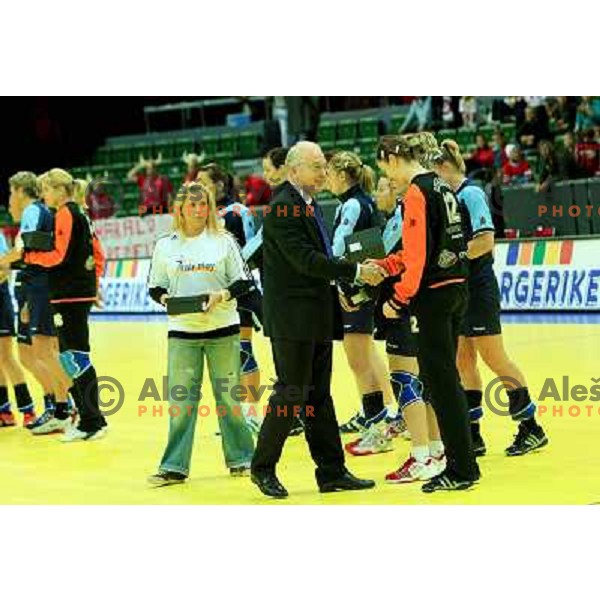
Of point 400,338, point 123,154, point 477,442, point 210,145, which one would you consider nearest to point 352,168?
point 400,338

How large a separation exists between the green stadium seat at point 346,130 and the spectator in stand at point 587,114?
276 inches

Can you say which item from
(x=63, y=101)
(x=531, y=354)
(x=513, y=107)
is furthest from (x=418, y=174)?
(x=63, y=101)

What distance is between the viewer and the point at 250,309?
10328 mm

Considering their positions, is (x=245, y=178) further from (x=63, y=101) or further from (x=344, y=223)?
(x=344, y=223)

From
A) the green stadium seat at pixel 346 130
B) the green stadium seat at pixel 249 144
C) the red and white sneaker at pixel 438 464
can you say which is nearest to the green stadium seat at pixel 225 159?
the green stadium seat at pixel 249 144

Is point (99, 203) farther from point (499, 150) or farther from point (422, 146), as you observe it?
point (422, 146)

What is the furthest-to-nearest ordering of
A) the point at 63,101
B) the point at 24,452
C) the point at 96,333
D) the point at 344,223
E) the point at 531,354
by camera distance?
the point at 63,101 < the point at 96,333 < the point at 531,354 < the point at 24,452 < the point at 344,223

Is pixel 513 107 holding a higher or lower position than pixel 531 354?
higher

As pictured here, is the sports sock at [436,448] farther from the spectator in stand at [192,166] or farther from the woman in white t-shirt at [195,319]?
the spectator in stand at [192,166]

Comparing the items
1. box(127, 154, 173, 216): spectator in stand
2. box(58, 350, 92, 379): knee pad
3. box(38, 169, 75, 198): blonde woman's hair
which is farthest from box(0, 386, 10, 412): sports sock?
box(127, 154, 173, 216): spectator in stand

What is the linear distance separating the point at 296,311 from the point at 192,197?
115 cm

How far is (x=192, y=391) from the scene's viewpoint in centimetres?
839

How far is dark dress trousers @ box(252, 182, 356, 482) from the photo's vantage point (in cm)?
767

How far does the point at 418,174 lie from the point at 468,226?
1045mm
